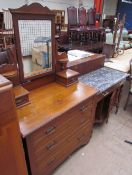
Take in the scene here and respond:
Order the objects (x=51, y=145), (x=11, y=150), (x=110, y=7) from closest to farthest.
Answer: (x=11, y=150), (x=51, y=145), (x=110, y=7)

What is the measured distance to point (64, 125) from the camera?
125 centimetres

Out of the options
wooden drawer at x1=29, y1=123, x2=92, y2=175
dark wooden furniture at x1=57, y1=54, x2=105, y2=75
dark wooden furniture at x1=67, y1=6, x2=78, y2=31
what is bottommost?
wooden drawer at x1=29, y1=123, x2=92, y2=175

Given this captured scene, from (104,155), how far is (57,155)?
23.2 inches

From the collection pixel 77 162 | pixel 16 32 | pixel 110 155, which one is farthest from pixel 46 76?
pixel 110 155

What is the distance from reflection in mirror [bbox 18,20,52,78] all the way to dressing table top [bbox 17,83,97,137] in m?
0.19

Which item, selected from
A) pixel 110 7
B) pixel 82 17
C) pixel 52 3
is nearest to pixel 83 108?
pixel 82 17

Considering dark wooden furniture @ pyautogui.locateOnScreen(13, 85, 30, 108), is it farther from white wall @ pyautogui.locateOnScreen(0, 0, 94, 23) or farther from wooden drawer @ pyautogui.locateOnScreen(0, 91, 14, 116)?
white wall @ pyautogui.locateOnScreen(0, 0, 94, 23)

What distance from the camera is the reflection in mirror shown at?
3.88 feet

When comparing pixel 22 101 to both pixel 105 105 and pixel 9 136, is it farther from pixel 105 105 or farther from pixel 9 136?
pixel 105 105

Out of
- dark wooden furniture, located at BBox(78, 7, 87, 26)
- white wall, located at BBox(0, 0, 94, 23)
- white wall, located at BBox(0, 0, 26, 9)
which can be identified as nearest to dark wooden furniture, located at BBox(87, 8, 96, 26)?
dark wooden furniture, located at BBox(78, 7, 87, 26)

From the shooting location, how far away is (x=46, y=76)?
57.9 inches

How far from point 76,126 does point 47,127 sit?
1.27ft

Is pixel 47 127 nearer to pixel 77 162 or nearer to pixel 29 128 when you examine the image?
pixel 29 128

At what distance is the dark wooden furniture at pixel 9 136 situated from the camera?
2.19 feet
